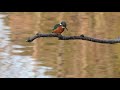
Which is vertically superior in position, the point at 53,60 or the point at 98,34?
the point at 98,34

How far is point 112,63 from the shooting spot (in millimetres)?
3178

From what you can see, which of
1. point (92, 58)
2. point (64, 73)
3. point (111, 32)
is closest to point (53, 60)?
point (64, 73)

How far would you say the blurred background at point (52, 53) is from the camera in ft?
10.2

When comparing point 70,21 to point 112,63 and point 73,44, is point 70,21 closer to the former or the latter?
point 73,44

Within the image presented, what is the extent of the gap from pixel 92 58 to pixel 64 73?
294 millimetres

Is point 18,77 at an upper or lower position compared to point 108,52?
lower

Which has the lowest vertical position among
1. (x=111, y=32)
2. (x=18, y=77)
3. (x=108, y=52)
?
(x=18, y=77)

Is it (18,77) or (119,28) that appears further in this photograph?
(119,28)

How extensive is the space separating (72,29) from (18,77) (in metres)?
0.69

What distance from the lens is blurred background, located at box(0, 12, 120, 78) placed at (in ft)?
10.2

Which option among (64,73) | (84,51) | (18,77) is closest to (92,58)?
(84,51)

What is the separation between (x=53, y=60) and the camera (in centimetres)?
316

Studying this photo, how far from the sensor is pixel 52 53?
10.5 feet

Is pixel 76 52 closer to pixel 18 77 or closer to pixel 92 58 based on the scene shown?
pixel 92 58
